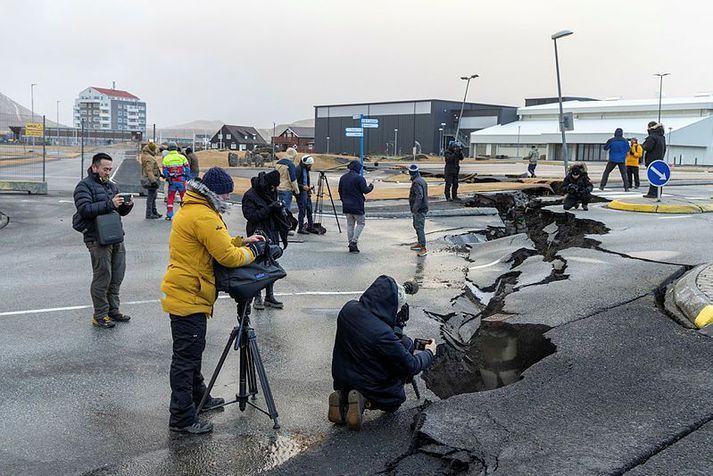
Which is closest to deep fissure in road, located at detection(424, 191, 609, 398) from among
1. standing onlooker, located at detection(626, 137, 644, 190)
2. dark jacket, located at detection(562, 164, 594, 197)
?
dark jacket, located at detection(562, 164, 594, 197)

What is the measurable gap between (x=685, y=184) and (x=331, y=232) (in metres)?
17.6

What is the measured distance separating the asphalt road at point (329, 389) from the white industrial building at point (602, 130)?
67708mm

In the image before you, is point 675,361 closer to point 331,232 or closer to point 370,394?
point 370,394

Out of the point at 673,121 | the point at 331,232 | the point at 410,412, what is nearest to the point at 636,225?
the point at 331,232

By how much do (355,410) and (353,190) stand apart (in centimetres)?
818

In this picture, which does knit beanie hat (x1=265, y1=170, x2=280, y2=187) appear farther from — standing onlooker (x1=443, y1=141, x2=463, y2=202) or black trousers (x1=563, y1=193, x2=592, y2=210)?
standing onlooker (x1=443, y1=141, x2=463, y2=202)

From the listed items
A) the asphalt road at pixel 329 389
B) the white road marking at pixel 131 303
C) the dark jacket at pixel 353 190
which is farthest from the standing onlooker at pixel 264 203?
the dark jacket at pixel 353 190

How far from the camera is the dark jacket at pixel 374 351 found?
15.9ft

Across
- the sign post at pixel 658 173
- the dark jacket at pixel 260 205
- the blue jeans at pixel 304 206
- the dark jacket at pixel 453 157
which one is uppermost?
the dark jacket at pixel 453 157

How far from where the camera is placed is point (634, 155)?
20.0 metres

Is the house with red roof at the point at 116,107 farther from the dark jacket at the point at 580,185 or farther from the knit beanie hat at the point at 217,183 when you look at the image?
the knit beanie hat at the point at 217,183

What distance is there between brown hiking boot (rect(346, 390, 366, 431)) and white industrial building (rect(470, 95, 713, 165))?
71544 millimetres

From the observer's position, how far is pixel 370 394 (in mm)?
4945

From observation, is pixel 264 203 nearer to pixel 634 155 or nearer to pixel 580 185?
pixel 580 185
